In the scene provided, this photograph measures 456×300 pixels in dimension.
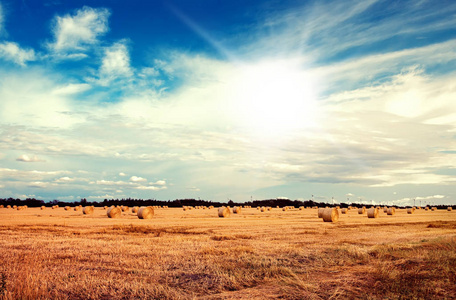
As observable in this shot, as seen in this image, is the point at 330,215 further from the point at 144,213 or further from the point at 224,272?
the point at 224,272

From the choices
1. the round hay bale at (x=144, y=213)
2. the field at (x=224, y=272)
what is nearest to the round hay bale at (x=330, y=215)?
the round hay bale at (x=144, y=213)

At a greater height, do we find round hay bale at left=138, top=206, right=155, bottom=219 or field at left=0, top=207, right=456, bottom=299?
round hay bale at left=138, top=206, right=155, bottom=219

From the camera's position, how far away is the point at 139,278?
380 inches

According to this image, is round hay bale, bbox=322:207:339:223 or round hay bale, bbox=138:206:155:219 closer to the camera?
round hay bale, bbox=322:207:339:223

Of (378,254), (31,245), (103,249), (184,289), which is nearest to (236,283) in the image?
(184,289)

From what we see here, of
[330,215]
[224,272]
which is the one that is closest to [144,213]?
[330,215]

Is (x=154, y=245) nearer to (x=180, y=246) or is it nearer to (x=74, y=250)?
(x=180, y=246)

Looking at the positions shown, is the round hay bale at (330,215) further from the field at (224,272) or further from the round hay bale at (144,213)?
the field at (224,272)

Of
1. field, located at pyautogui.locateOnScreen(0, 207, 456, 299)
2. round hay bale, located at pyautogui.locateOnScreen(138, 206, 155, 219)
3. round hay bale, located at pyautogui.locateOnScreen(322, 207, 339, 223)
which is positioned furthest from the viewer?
round hay bale, located at pyautogui.locateOnScreen(138, 206, 155, 219)

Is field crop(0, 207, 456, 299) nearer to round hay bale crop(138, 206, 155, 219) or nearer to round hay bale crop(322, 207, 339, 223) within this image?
round hay bale crop(322, 207, 339, 223)

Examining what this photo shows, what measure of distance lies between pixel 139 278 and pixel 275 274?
3.77 meters

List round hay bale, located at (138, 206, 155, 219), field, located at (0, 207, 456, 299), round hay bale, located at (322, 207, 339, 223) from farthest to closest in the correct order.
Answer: round hay bale, located at (138, 206, 155, 219) < round hay bale, located at (322, 207, 339, 223) < field, located at (0, 207, 456, 299)

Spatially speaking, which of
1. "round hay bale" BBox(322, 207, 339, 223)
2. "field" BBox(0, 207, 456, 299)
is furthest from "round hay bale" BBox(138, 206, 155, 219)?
"field" BBox(0, 207, 456, 299)

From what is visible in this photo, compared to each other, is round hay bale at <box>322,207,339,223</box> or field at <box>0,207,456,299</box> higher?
round hay bale at <box>322,207,339,223</box>
